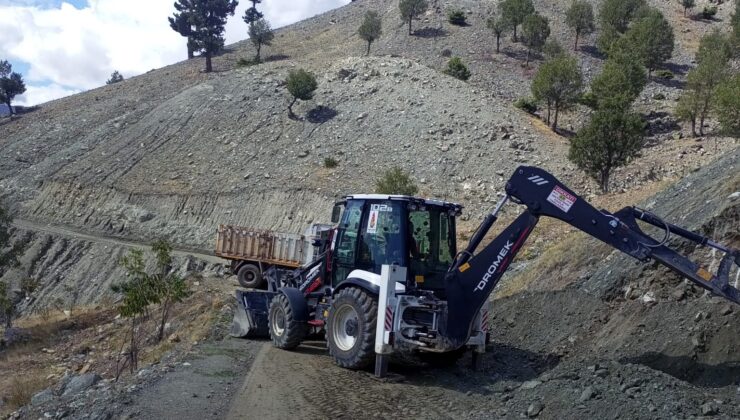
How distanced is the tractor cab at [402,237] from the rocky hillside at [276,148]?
591 inches

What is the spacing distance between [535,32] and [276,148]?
89.0 feet

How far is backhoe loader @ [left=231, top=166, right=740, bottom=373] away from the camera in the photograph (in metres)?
9.25

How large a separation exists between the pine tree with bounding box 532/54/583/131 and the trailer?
23678mm

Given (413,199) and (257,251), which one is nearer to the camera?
(413,199)

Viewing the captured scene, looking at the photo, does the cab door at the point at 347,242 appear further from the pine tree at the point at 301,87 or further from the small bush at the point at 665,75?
the small bush at the point at 665,75

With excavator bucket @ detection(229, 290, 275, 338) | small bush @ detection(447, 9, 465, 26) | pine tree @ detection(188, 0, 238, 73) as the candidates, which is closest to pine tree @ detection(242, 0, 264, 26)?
pine tree @ detection(188, 0, 238, 73)

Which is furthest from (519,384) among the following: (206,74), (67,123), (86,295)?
(206,74)

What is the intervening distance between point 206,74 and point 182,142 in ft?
67.5

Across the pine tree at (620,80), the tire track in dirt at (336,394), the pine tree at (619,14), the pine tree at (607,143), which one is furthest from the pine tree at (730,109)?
the pine tree at (619,14)

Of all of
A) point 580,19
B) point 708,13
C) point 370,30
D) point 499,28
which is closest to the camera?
point 580,19

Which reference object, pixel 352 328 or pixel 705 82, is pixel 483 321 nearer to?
pixel 352 328

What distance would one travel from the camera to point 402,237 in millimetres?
10820

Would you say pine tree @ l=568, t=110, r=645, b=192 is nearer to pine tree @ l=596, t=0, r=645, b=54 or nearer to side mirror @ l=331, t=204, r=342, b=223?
side mirror @ l=331, t=204, r=342, b=223

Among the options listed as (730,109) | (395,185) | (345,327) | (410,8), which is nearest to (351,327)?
(345,327)
